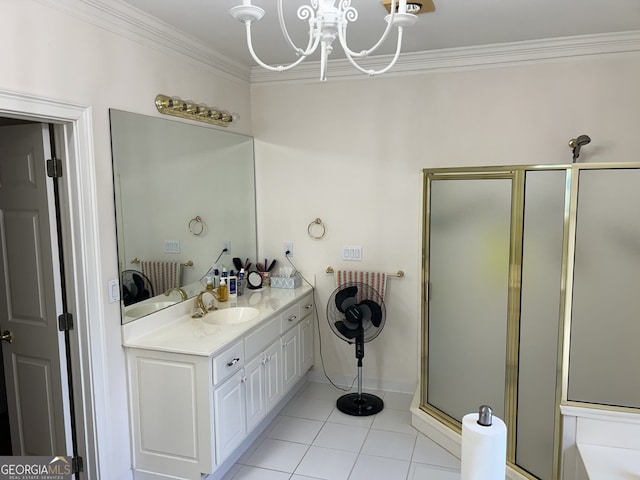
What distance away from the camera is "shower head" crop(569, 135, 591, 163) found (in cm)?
308

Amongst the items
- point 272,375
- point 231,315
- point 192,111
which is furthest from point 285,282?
point 192,111

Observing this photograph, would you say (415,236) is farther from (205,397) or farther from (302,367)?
(205,397)

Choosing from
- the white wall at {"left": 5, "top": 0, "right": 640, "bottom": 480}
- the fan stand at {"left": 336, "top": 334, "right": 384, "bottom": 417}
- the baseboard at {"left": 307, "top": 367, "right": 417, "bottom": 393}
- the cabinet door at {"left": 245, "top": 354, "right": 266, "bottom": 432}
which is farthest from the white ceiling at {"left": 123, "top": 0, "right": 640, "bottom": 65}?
the baseboard at {"left": 307, "top": 367, "right": 417, "bottom": 393}

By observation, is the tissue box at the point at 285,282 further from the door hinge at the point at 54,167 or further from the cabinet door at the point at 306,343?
the door hinge at the point at 54,167

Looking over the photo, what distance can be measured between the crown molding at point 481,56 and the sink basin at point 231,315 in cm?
192

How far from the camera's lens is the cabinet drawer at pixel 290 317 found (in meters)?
3.44

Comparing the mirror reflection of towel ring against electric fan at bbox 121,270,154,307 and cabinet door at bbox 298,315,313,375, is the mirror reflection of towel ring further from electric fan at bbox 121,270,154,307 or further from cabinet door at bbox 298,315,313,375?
cabinet door at bbox 298,315,313,375

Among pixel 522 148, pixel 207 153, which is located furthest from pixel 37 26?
pixel 522 148

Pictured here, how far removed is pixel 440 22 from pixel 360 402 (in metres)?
2.73

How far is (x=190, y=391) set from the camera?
250cm

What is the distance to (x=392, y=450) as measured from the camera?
3.06m

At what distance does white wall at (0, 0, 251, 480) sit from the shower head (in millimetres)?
2591

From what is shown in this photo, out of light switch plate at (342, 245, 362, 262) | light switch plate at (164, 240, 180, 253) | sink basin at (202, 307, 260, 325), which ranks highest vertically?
light switch plate at (164, 240, 180, 253)

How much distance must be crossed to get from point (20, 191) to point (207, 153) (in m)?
1.30
